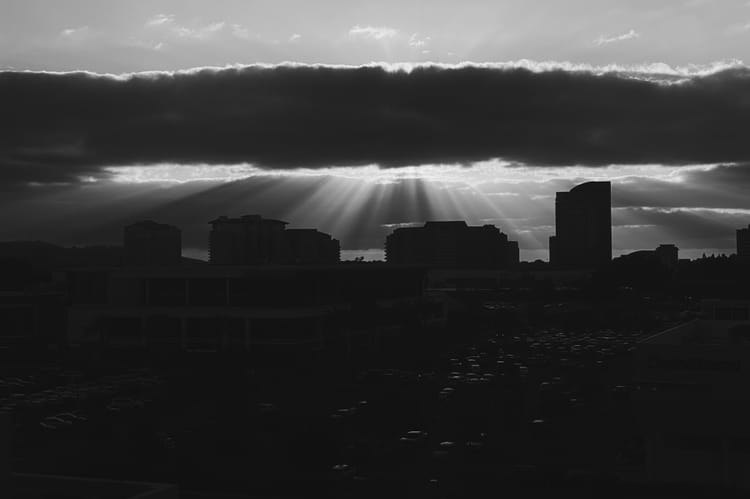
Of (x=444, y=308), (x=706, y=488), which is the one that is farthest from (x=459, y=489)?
(x=444, y=308)

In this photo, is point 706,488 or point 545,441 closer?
point 706,488

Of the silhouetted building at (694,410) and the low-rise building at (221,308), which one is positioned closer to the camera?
the silhouetted building at (694,410)

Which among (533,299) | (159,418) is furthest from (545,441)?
(533,299)

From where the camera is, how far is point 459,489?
3862 cm

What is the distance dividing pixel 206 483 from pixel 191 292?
51.3m

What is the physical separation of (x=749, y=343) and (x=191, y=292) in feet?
198

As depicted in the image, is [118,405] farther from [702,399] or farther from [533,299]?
[533,299]

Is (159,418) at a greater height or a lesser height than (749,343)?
lesser

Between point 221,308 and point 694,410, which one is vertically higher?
point 221,308

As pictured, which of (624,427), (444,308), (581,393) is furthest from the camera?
(444,308)

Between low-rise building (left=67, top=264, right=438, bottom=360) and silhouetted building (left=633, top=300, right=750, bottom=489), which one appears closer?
silhouetted building (left=633, top=300, right=750, bottom=489)

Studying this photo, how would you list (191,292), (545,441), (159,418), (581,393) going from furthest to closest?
(191,292) → (581,393) → (159,418) → (545,441)

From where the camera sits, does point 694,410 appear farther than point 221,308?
No

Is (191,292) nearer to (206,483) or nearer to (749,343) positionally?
(206,483)
